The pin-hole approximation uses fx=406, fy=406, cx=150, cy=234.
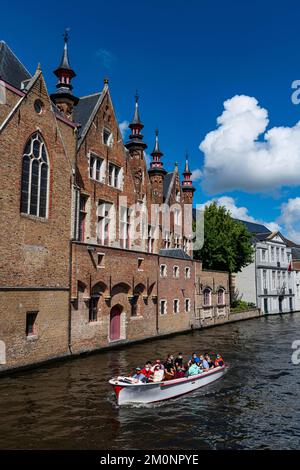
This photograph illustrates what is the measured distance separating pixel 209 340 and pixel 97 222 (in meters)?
13.6

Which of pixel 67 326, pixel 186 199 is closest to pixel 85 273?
pixel 67 326

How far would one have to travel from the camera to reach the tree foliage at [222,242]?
49.9 meters

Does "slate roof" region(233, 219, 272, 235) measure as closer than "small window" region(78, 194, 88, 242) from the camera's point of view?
No

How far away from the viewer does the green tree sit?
49.9 metres

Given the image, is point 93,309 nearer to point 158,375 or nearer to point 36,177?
point 36,177

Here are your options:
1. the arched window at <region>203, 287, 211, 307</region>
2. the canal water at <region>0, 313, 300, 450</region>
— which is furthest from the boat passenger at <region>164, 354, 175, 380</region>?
the arched window at <region>203, 287, 211, 307</region>

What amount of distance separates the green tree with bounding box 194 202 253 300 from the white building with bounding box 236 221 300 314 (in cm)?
778

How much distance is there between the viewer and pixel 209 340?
3400 cm

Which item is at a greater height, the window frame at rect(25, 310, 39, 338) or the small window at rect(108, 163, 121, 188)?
the small window at rect(108, 163, 121, 188)

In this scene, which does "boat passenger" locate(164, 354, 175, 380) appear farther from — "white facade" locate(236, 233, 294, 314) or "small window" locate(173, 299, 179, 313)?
"white facade" locate(236, 233, 294, 314)

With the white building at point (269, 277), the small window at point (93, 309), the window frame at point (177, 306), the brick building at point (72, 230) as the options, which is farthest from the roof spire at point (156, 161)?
the white building at point (269, 277)

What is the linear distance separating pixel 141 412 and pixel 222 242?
117 feet

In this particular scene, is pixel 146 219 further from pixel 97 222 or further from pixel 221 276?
pixel 221 276

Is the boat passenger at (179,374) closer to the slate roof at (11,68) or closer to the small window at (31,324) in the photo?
the small window at (31,324)
